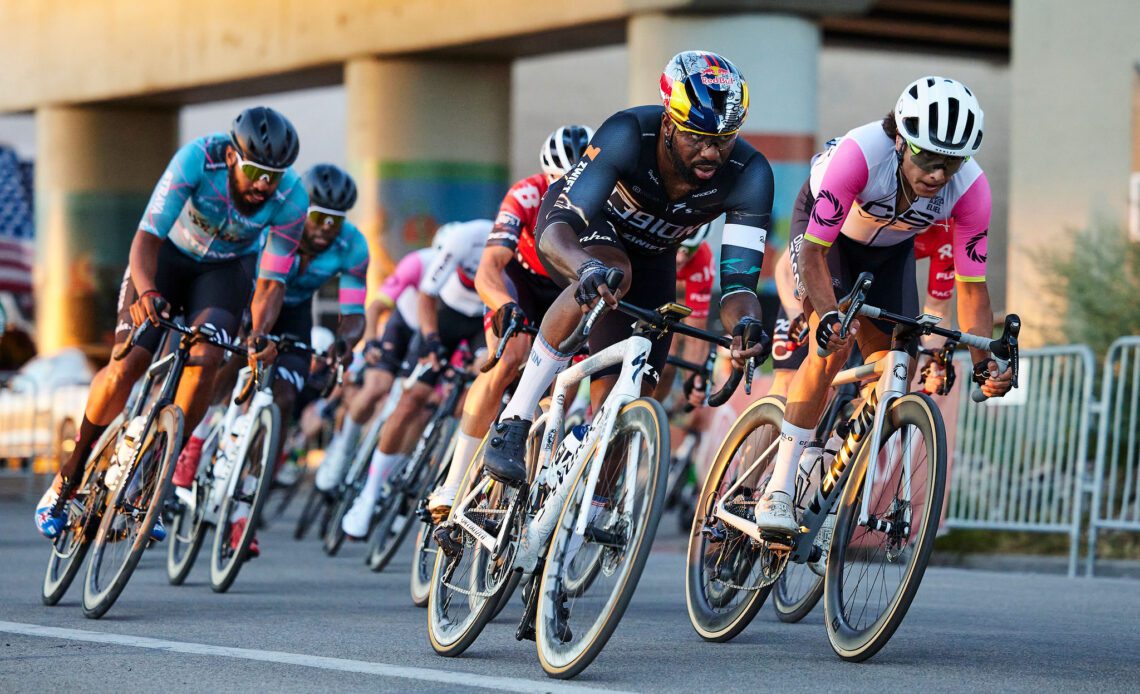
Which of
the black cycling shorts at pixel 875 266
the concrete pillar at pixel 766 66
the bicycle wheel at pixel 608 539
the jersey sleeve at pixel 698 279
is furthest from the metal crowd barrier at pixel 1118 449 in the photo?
the concrete pillar at pixel 766 66

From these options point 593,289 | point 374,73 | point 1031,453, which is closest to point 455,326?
point 1031,453

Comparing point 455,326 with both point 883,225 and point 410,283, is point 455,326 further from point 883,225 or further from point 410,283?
point 883,225

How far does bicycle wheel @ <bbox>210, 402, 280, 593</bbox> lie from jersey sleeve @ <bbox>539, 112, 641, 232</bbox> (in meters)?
2.95

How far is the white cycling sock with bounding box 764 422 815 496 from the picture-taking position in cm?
653

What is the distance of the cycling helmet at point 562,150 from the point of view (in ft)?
29.0

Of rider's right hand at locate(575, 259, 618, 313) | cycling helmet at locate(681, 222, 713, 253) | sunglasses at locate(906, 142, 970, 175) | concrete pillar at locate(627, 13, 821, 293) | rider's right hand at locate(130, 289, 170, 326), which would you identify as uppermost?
concrete pillar at locate(627, 13, 821, 293)

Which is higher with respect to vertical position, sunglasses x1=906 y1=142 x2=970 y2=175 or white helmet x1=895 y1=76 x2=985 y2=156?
white helmet x1=895 y1=76 x2=985 y2=156

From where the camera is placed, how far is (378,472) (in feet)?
35.3

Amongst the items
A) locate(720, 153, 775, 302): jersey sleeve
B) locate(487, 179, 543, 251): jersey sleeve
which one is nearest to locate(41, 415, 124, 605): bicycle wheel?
locate(487, 179, 543, 251): jersey sleeve

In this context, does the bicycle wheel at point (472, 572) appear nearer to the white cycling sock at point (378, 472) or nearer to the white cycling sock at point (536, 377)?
the white cycling sock at point (536, 377)

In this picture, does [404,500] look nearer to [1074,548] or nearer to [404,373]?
[404,373]

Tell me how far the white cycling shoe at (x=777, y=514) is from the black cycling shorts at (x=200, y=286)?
313cm

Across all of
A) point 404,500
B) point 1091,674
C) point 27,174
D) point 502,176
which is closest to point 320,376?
point 404,500

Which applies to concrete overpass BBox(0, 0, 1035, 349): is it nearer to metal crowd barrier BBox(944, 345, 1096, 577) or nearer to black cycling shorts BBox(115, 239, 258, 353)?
metal crowd barrier BBox(944, 345, 1096, 577)
